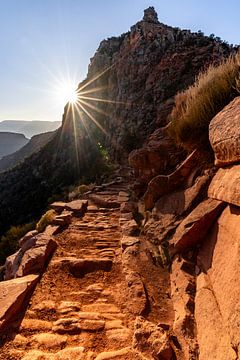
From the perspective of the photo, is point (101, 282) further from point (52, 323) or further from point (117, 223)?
point (117, 223)

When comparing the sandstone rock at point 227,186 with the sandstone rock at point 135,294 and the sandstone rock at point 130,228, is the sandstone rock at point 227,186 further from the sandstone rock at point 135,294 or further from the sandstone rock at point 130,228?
the sandstone rock at point 130,228

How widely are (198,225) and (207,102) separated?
93.5 inches

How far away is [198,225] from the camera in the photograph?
357 cm

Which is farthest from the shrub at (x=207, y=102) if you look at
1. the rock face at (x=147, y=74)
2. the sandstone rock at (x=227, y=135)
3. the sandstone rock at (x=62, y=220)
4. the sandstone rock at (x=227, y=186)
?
the rock face at (x=147, y=74)

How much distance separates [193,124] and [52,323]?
400 cm

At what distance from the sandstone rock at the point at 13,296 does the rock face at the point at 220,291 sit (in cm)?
209

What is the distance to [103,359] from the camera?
2.49 metres

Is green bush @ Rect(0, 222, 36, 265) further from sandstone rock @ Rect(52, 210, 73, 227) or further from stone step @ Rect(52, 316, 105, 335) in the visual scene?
stone step @ Rect(52, 316, 105, 335)

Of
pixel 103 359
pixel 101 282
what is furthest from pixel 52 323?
pixel 101 282

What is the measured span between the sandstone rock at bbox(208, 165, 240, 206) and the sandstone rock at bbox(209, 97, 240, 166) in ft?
0.47

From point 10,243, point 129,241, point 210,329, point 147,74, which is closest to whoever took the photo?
point 210,329

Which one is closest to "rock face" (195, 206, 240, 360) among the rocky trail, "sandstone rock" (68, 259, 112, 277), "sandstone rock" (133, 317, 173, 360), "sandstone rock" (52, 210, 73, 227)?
"sandstone rock" (133, 317, 173, 360)

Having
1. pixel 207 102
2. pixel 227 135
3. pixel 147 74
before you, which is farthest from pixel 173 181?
pixel 147 74

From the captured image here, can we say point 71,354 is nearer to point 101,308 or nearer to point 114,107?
point 101,308
